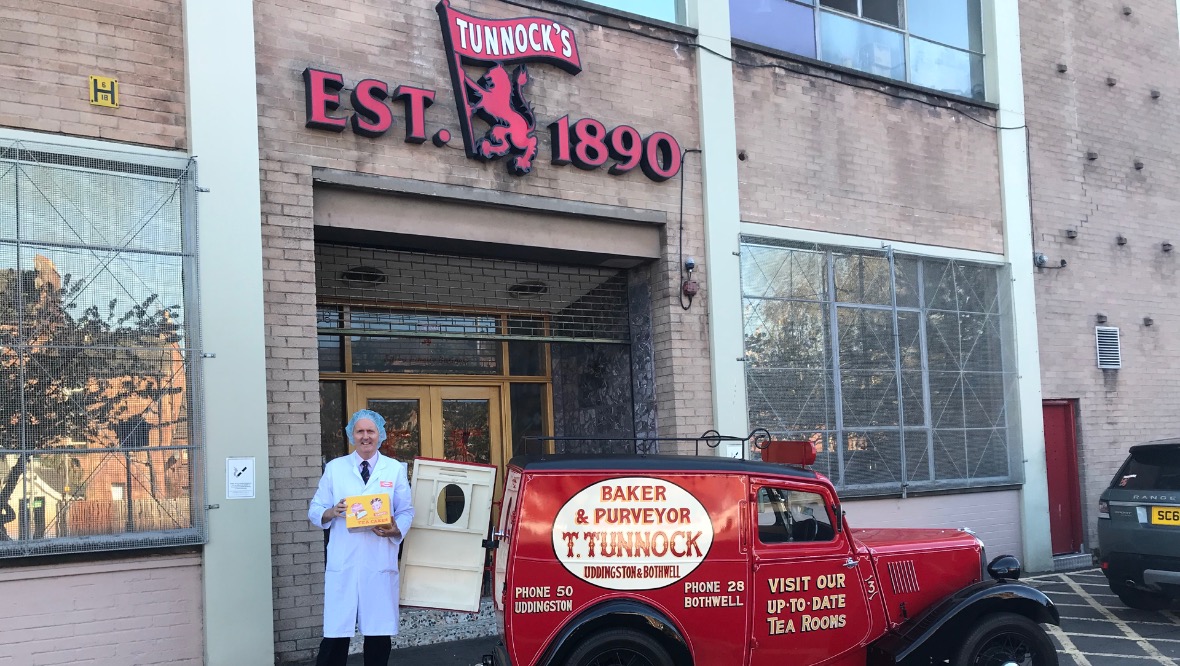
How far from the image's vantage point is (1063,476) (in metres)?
13.5

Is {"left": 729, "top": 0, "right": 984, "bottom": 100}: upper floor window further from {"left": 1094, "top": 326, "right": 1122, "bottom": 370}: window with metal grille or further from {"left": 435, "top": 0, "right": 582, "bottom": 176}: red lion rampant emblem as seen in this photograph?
{"left": 1094, "top": 326, "right": 1122, "bottom": 370}: window with metal grille

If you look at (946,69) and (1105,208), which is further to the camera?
(1105,208)

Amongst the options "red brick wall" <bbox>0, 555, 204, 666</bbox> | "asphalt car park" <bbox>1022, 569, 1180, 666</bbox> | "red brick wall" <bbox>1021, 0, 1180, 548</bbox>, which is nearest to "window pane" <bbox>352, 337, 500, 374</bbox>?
"red brick wall" <bbox>0, 555, 204, 666</bbox>

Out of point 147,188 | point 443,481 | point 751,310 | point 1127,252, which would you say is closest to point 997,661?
point 443,481

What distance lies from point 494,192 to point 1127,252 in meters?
9.94

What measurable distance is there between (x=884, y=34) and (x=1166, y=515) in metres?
6.59

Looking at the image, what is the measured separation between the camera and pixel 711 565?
596cm

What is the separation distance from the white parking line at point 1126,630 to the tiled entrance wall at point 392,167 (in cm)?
427

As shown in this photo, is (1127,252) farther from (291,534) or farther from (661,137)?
(291,534)

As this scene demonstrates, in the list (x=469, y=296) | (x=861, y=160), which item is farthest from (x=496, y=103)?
(x=861, y=160)

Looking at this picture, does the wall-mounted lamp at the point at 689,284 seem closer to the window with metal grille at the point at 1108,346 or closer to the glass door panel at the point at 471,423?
Answer: the glass door panel at the point at 471,423

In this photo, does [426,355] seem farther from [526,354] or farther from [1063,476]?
[1063,476]

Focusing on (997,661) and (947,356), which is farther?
(947,356)

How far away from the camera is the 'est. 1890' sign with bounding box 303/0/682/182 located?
27.1 feet
